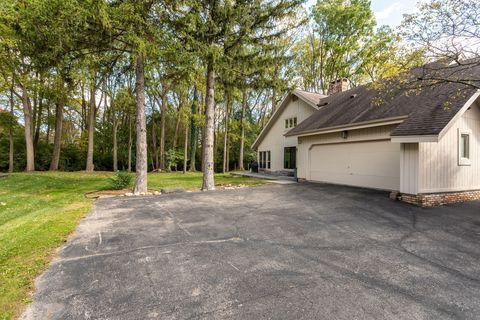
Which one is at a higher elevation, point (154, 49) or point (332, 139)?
point (154, 49)

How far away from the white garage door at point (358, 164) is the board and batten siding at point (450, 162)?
1421mm

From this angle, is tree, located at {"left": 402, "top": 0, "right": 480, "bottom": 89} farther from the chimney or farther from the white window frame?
the chimney

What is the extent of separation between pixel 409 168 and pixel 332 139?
4.52 meters

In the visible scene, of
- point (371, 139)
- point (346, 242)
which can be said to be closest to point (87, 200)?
point (346, 242)

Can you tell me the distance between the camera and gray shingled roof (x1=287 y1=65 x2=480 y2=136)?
24.7ft

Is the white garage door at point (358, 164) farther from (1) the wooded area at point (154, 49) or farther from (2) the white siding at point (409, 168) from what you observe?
(1) the wooded area at point (154, 49)

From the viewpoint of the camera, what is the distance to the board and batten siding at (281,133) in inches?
662

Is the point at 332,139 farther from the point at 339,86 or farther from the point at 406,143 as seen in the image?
the point at 339,86

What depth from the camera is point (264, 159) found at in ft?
66.5

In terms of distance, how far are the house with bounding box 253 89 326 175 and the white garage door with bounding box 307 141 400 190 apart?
3.46 meters

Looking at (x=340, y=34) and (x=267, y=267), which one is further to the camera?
(x=340, y=34)

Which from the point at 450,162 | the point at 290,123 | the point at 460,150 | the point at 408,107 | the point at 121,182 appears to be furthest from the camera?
the point at 290,123

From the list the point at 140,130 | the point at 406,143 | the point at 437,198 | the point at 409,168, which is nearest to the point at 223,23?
the point at 140,130

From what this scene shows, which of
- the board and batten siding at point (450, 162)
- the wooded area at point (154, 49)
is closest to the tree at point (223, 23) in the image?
the wooded area at point (154, 49)
